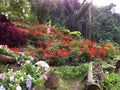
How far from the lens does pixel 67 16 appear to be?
2372 cm

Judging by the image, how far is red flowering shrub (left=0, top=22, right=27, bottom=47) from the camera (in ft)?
31.3

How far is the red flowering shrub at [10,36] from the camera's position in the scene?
9.53 metres

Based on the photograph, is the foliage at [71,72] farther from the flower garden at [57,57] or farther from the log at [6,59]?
the log at [6,59]

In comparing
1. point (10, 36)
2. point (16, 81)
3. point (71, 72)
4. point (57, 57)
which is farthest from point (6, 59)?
point (10, 36)

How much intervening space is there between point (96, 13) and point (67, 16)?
4506 millimetres

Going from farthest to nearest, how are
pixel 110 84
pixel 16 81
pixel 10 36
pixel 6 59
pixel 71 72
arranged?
pixel 10 36
pixel 71 72
pixel 110 84
pixel 6 59
pixel 16 81

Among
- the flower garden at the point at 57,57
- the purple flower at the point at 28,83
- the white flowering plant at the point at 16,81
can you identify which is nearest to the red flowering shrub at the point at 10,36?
the flower garden at the point at 57,57

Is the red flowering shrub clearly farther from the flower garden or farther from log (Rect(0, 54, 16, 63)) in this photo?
log (Rect(0, 54, 16, 63))

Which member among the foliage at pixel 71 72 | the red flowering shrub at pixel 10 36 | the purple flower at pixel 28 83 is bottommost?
the foliage at pixel 71 72

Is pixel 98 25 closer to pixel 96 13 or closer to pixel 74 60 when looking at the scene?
pixel 96 13

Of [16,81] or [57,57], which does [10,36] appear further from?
[16,81]

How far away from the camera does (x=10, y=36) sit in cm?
978

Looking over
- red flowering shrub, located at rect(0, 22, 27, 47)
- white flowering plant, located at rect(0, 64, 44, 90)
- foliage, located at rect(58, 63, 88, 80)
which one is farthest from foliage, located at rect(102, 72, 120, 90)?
red flowering shrub, located at rect(0, 22, 27, 47)

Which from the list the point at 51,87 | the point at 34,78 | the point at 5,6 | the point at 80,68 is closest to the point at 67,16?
the point at 5,6
